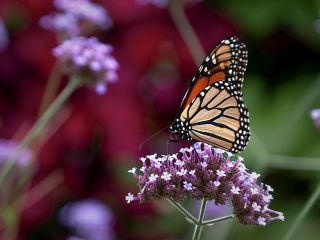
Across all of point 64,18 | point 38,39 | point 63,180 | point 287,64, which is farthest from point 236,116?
point 287,64

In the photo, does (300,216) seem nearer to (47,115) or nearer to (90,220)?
(47,115)

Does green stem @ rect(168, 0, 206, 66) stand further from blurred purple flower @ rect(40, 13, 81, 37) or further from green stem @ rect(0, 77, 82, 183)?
green stem @ rect(0, 77, 82, 183)

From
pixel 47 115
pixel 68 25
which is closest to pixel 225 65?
pixel 47 115

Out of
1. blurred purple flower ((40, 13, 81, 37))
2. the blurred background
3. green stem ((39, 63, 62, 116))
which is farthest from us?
the blurred background

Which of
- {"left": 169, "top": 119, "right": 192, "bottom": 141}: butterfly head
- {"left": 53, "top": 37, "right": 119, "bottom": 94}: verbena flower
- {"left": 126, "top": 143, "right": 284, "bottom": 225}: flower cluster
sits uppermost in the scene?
{"left": 53, "top": 37, "right": 119, "bottom": 94}: verbena flower

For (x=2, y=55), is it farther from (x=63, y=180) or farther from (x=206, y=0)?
Answer: (x=206, y=0)

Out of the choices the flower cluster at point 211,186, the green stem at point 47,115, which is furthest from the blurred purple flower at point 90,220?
the flower cluster at point 211,186

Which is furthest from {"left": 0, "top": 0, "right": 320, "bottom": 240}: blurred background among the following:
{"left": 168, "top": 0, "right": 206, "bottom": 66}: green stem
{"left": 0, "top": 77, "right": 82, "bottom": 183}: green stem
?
{"left": 0, "top": 77, "right": 82, "bottom": 183}: green stem

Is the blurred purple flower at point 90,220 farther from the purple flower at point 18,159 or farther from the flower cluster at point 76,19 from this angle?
the flower cluster at point 76,19
